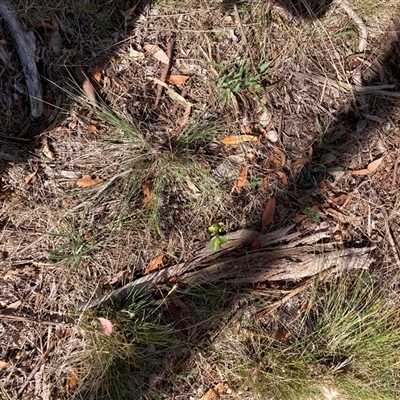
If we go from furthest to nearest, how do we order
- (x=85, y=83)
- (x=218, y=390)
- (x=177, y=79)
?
1. (x=177, y=79)
2. (x=85, y=83)
3. (x=218, y=390)

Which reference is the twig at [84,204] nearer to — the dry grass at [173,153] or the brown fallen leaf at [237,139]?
the dry grass at [173,153]

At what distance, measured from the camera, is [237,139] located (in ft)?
8.71

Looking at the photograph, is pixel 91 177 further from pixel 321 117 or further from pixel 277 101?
pixel 321 117

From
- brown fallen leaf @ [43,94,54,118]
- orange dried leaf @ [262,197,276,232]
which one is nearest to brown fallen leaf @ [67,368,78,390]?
orange dried leaf @ [262,197,276,232]

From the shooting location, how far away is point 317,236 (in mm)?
2604

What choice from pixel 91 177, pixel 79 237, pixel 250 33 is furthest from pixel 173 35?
pixel 79 237

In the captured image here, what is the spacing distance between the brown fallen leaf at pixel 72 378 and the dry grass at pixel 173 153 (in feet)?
0.07

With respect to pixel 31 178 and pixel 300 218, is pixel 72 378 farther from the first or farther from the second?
pixel 300 218

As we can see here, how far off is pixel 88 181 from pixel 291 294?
1165 millimetres

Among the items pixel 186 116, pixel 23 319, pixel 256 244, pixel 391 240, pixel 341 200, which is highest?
pixel 186 116

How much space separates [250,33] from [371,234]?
1.24 m

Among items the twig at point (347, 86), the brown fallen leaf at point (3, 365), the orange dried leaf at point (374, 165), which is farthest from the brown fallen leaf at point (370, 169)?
the brown fallen leaf at point (3, 365)

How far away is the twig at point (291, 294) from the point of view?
2.54 meters

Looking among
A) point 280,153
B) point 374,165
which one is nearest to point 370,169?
point 374,165
